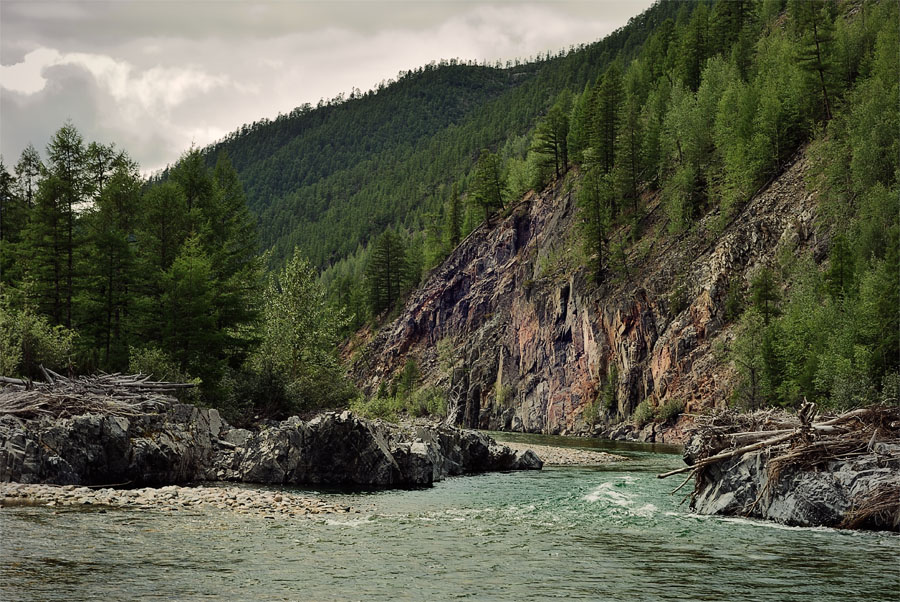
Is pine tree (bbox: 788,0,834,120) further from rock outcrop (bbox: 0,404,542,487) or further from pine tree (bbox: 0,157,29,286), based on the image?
pine tree (bbox: 0,157,29,286)

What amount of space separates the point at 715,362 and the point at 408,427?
40.0 m

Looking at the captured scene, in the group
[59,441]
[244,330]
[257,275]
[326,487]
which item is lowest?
[326,487]

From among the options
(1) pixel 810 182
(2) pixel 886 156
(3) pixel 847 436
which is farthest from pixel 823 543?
(1) pixel 810 182

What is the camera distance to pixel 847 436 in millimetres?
23344

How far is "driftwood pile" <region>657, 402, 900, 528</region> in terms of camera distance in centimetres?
2156

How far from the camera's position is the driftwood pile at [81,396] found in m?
28.6

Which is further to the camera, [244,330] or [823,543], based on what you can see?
[244,330]

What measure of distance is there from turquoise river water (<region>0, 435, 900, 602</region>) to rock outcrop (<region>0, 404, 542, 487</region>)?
5.56m

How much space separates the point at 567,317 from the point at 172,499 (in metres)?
78.8

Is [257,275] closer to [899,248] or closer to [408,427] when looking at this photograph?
[408,427]

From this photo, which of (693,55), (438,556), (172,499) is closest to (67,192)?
(172,499)

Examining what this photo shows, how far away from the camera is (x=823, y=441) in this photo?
23.2m

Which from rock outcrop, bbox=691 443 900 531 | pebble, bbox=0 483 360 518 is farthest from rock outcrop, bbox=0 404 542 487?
rock outcrop, bbox=691 443 900 531

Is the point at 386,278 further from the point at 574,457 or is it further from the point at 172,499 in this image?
the point at 172,499
